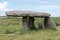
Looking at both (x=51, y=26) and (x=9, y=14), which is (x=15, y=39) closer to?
(x=9, y=14)

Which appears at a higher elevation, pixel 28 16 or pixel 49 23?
pixel 28 16

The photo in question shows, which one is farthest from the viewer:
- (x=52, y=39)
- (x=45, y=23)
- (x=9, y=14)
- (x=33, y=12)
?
(x=45, y=23)

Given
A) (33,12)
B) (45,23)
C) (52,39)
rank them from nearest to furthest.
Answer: (52,39) → (33,12) → (45,23)

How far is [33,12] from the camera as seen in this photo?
18.2 m

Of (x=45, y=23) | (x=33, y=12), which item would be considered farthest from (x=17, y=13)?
(x=45, y=23)

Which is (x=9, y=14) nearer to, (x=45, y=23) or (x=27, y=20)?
(x=27, y=20)

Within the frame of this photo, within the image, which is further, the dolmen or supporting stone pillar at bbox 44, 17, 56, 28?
supporting stone pillar at bbox 44, 17, 56, 28

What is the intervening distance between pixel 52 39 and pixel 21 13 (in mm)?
5591

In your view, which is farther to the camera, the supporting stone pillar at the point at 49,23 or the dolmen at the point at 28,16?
the supporting stone pillar at the point at 49,23

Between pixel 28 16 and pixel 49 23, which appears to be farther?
pixel 49 23

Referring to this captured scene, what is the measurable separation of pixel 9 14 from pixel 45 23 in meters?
3.87

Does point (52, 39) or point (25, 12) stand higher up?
point (25, 12)

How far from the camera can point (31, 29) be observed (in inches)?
714

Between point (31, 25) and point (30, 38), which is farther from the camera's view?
point (31, 25)
